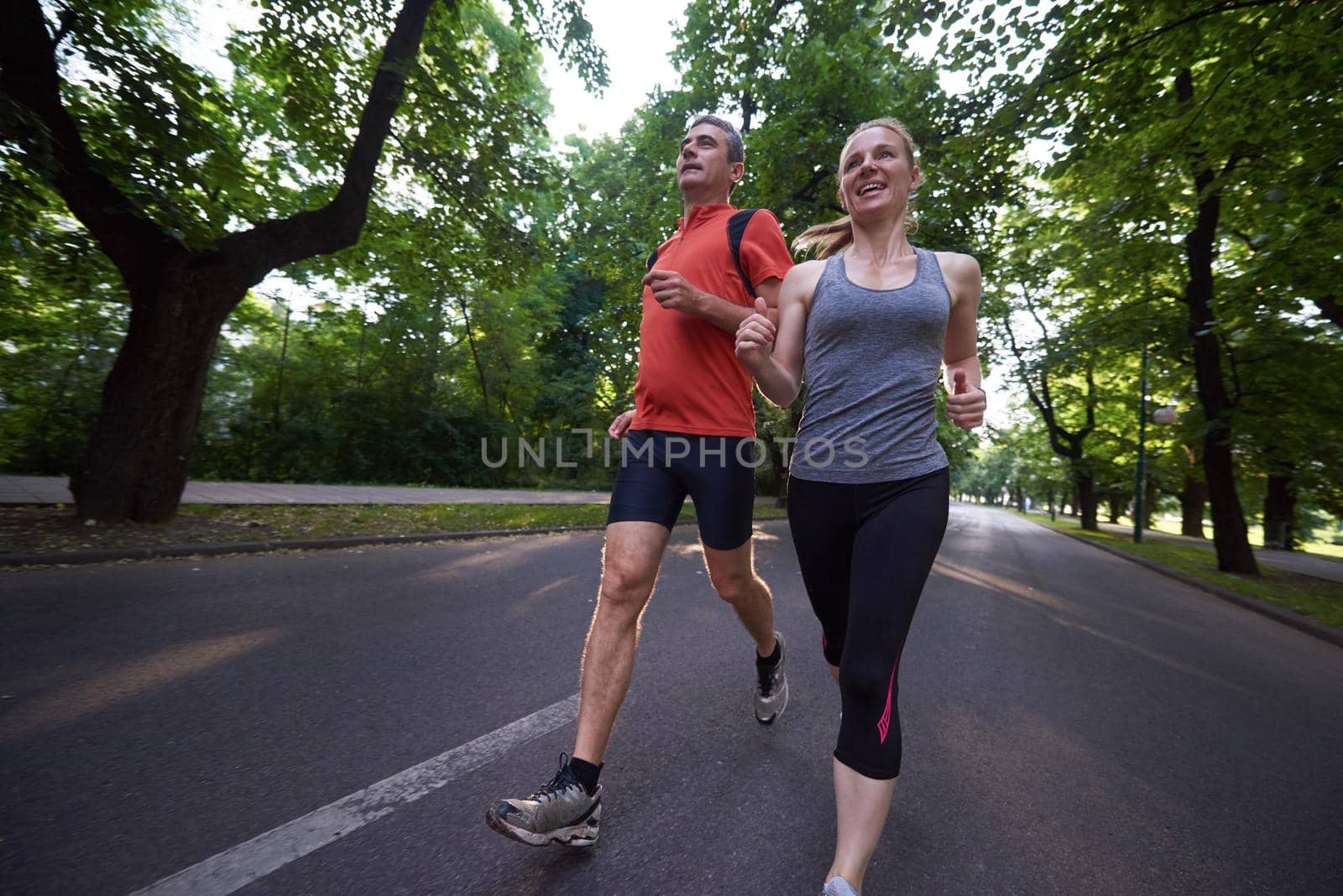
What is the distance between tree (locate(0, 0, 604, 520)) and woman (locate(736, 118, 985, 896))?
6.36 metres

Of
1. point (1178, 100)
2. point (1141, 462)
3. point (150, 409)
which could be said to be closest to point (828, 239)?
point (150, 409)

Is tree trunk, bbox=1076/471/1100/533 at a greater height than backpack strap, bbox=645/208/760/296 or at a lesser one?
lesser

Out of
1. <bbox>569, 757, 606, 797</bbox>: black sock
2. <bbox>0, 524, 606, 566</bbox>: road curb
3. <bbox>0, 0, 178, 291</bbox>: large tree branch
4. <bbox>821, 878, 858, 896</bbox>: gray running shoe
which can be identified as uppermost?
<bbox>0, 0, 178, 291</bbox>: large tree branch

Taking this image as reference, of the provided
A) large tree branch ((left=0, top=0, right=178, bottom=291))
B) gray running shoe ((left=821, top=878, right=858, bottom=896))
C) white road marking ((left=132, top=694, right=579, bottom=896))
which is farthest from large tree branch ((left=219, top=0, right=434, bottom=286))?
gray running shoe ((left=821, top=878, right=858, bottom=896))

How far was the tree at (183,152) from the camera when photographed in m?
5.82

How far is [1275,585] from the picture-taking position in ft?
32.4

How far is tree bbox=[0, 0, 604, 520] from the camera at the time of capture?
5820 mm

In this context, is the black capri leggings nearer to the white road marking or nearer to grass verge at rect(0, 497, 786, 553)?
the white road marking

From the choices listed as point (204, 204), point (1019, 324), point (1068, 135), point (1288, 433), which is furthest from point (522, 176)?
point (1019, 324)

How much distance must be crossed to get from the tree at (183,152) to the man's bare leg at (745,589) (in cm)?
633

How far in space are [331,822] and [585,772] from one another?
0.78 metres

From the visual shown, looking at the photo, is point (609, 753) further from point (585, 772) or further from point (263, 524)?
point (263, 524)

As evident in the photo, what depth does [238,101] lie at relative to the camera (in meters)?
9.39

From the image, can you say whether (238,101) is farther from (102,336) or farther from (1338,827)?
(1338,827)
